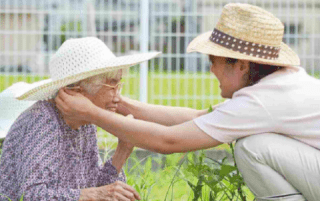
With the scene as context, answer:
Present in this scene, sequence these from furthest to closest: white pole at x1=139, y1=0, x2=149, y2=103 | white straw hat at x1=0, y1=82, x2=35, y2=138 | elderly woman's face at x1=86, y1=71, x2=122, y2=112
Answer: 1. white pole at x1=139, y1=0, x2=149, y2=103
2. white straw hat at x1=0, y1=82, x2=35, y2=138
3. elderly woman's face at x1=86, y1=71, x2=122, y2=112

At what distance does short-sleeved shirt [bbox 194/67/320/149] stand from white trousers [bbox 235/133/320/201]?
5 cm

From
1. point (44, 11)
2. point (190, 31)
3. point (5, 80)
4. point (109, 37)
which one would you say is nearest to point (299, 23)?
point (190, 31)

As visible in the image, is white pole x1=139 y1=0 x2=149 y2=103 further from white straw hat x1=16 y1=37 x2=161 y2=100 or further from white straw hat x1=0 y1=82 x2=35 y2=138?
white straw hat x1=16 y1=37 x2=161 y2=100

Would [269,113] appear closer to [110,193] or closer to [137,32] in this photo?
[110,193]

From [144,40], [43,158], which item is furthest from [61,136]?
[144,40]

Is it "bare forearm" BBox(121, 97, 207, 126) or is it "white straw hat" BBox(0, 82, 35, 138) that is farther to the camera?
"white straw hat" BBox(0, 82, 35, 138)

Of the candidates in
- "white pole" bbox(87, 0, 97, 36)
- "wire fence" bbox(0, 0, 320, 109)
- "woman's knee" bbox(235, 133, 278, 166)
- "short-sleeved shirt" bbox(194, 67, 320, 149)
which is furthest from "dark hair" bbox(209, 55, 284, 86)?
"white pole" bbox(87, 0, 97, 36)

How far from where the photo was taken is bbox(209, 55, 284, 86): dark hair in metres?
3.17

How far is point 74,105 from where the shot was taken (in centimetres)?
304

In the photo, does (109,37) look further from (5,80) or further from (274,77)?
(274,77)

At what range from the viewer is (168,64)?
649 centimetres

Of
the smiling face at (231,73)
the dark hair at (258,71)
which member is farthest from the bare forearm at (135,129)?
the dark hair at (258,71)

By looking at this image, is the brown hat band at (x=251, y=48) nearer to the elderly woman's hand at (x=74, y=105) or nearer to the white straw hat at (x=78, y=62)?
the white straw hat at (x=78, y=62)

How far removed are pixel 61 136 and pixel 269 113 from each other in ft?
3.22
